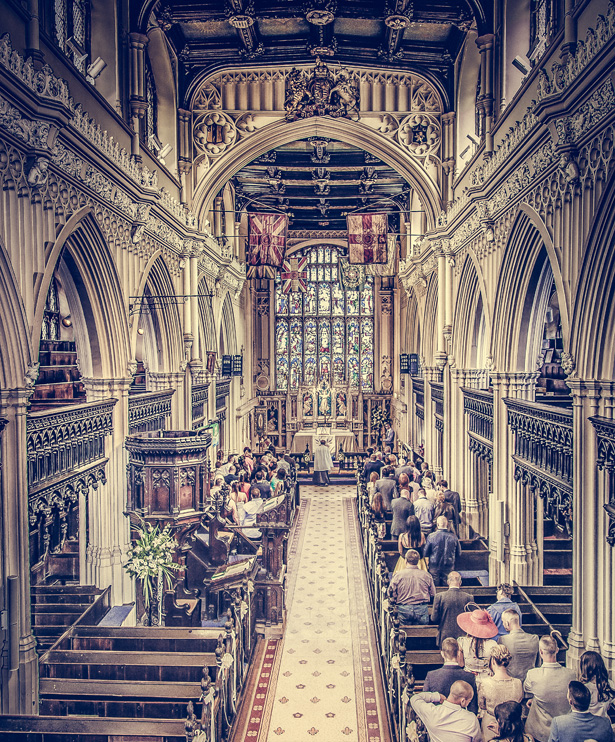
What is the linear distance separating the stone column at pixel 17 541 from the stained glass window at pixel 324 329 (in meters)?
20.9

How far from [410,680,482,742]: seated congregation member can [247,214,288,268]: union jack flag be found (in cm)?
1114

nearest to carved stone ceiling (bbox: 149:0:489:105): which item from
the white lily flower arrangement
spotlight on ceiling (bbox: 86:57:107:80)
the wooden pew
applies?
spotlight on ceiling (bbox: 86:57:107:80)

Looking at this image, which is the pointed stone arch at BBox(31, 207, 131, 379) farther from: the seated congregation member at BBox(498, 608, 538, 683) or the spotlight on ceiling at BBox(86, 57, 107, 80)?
the seated congregation member at BBox(498, 608, 538, 683)

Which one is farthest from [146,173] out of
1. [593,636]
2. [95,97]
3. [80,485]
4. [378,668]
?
[593,636]

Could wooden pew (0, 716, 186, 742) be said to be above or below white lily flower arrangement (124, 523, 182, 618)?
below

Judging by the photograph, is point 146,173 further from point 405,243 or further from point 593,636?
point 405,243

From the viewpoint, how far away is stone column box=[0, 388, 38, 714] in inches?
243

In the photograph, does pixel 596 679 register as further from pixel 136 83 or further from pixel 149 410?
pixel 136 83

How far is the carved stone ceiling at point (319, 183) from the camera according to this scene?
18.4 metres

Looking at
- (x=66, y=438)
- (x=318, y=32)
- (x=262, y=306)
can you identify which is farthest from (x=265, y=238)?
(x=262, y=306)

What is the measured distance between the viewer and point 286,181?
20.4 metres

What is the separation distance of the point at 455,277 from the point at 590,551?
337 inches

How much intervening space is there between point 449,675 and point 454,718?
61 cm

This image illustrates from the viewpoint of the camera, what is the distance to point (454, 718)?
173 inches
